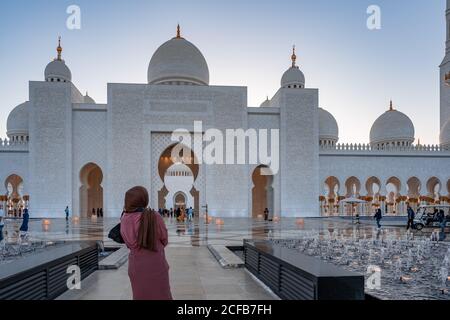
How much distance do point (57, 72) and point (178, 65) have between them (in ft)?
20.9

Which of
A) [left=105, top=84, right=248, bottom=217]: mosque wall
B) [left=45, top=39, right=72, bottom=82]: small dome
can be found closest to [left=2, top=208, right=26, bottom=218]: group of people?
[left=105, top=84, right=248, bottom=217]: mosque wall

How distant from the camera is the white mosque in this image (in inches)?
683

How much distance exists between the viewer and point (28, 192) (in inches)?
685

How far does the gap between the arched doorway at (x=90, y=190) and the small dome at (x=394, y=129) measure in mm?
17524

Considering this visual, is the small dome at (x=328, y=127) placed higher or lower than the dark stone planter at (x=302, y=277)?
higher

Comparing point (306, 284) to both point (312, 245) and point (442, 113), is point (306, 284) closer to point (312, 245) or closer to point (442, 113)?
point (312, 245)

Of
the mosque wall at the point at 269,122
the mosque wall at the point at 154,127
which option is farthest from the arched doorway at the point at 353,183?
the mosque wall at the point at 154,127

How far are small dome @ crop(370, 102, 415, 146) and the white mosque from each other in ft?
9.73

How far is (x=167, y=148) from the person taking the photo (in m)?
18.7

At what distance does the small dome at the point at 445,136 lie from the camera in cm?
2294

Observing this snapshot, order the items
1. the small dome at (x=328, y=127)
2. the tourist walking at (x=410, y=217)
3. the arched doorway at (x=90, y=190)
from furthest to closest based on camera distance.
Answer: the small dome at (x=328, y=127) < the arched doorway at (x=90, y=190) < the tourist walking at (x=410, y=217)

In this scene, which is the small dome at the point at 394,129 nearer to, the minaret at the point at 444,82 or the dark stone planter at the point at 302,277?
the minaret at the point at 444,82

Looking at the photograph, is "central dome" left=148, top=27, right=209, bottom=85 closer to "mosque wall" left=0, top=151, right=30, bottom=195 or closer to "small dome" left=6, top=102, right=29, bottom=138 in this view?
"small dome" left=6, top=102, right=29, bottom=138
